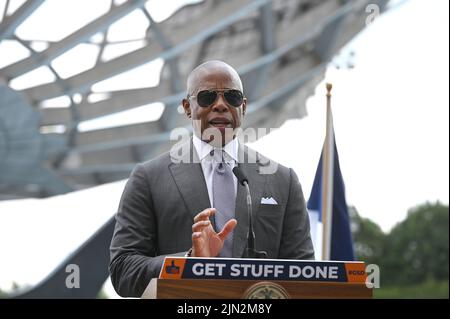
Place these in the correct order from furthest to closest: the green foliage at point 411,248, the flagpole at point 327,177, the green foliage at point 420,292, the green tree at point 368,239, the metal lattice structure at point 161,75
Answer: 1. the green tree at point 368,239
2. the green foliage at point 411,248
3. the green foliage at point 420,292
4. the metal lattice structure at point 161,75
5. the flagpole at point 327,177

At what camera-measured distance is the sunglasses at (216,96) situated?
340 centimetres

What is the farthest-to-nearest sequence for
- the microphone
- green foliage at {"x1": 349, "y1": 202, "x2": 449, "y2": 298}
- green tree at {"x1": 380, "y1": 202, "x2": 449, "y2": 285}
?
green tree at {"x1": 380, "y1": 202, "x2": 449, "y2": 285} → green foliage at {"x1": 349, "y1": 202, "x2": 449, "y2": 298} → the microphone

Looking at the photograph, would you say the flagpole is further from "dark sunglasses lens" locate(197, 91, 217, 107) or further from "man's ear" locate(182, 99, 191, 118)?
"dark sunglasses lens" locate(197, 91, 217, 107)

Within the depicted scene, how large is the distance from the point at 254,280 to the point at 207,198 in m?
0.68

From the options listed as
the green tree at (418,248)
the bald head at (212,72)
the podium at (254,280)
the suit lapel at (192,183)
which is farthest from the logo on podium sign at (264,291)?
the green tree at (418,248)

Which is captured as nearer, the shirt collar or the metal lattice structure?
the shirt collar

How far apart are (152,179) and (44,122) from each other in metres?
17.5

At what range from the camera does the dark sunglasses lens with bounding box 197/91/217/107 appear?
3406 millimetres

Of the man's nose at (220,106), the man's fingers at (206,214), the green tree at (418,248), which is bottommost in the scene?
the man's fingers at (206,214)

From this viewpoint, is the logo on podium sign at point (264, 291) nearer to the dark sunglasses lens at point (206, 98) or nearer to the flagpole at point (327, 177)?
the dark sunglasses lens at point (206, 98)

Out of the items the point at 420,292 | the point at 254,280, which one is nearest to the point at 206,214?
the point at 254,280

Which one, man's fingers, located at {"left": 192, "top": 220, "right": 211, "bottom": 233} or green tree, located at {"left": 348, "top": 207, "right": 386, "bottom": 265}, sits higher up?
green tree, located at {"left": 348, "top": 207, "right": 386, "bottom": 265}

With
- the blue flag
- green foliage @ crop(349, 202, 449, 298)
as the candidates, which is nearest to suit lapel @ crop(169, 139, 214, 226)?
the blue flag
